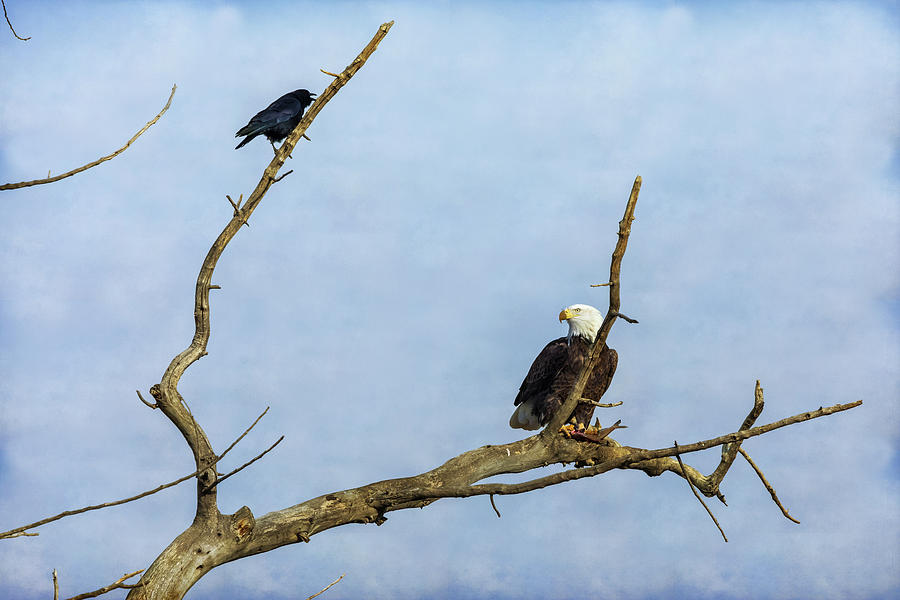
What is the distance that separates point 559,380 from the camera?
189 inches

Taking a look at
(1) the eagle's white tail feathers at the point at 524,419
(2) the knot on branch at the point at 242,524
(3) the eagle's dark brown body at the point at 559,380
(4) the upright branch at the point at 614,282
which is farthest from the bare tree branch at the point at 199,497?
(1) the eagle's white tail feathers at the point at 524,419

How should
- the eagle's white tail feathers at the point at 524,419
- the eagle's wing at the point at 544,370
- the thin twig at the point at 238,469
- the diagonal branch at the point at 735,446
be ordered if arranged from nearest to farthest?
Result: the thin twig at the point at 238,469, the diagonal branch at the point at 735,446, the eagle's wing at the point at 544,370, the eagle's white tail feathers at the point at 524,419

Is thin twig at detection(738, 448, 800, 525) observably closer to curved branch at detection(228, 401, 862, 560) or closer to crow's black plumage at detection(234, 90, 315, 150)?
curved branch at detection(228, 401, 862, 560)

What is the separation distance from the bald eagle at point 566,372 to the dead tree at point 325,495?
0.51m

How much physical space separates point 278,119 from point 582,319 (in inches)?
107

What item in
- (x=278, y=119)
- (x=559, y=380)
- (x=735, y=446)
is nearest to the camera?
(x=735, y=446)

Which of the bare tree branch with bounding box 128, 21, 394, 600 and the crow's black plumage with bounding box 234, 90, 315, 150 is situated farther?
the crow's black plumage with bounding box 234, 90, 315, 150

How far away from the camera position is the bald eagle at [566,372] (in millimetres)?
4777

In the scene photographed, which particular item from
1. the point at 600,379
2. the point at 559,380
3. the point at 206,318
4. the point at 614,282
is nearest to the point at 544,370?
the point at 559,380

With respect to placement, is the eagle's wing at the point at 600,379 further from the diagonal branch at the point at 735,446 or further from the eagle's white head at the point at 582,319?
the diagonal branch at the point at 735,446

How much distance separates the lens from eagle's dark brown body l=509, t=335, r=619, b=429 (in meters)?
4.76

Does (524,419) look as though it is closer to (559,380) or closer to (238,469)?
(559,380)

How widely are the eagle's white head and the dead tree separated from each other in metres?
0.89

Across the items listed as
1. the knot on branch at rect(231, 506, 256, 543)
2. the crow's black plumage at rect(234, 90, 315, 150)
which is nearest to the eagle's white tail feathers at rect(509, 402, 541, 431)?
the knot on branch at rect(231, 506, 256, 543)
